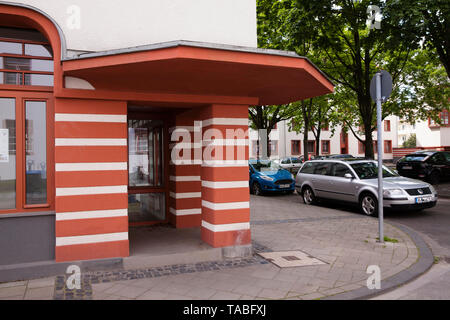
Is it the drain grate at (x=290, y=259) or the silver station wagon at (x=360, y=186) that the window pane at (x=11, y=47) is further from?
the silver station wagon at (x=360, y=186)

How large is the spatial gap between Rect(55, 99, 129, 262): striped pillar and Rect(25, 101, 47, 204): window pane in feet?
1.03

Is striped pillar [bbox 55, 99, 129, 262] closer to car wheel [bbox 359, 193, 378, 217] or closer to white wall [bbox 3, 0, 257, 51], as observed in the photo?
white wall [bbox 3, 0, 257, 51]

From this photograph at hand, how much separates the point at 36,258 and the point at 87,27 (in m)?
3.43

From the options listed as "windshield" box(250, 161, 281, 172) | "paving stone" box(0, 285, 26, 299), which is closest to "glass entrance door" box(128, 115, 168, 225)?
"paving stone" box(0, 285, 26, 299)

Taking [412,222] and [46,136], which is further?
[412,222]

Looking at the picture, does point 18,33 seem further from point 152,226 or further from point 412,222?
point 412,222

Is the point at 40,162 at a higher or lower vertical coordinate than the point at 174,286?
higher

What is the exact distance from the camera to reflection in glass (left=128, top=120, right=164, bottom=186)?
314 inches

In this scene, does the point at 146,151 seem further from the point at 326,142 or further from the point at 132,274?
the point at 326,142

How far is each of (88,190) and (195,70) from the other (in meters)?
2.33

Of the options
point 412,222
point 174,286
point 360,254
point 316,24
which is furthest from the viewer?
point 316,24
